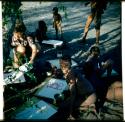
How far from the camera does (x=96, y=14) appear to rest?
5.25 metres

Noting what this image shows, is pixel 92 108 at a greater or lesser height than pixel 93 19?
lesser

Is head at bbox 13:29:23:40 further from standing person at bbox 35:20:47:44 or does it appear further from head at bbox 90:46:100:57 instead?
head at bbox 90:46:100:57

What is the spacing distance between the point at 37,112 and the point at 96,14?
5.84 ft

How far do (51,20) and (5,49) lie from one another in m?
1.11

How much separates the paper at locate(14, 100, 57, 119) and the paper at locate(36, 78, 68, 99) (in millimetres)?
275

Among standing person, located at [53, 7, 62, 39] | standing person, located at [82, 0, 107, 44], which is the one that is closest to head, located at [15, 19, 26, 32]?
standing person, located at [53, 7, 62, 39]

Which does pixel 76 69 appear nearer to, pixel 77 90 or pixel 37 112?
pixel 77 90

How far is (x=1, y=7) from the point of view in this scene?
14.2 feet

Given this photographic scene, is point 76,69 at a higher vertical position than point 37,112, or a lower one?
higher

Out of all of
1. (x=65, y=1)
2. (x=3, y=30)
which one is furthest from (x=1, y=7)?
(x=65, y=1)

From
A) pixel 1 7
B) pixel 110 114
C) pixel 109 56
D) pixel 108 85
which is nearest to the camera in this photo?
pixel 1 7

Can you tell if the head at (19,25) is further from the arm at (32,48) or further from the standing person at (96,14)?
the standing person at (96,14)

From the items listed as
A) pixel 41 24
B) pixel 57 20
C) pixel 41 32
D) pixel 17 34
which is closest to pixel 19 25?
pixel 17 34

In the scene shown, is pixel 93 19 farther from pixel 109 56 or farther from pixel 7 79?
pixel 7 79
